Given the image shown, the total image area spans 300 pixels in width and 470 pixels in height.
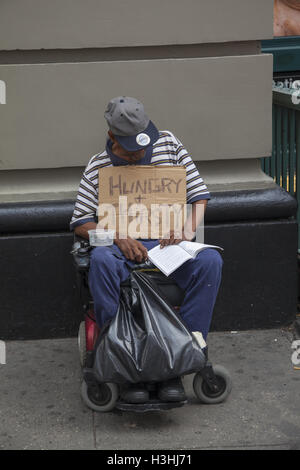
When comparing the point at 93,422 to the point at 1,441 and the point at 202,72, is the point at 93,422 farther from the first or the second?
the point at 202,72

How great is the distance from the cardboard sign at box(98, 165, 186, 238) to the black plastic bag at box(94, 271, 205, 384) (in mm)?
549

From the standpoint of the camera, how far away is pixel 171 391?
3.81m

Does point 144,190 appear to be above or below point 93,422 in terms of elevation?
above

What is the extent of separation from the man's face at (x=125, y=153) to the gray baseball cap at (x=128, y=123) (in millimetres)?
86

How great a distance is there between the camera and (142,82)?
15.9 feet

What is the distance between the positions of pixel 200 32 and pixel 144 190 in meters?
1.17

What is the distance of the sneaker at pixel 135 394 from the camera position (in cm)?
381

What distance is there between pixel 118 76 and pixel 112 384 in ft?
6.13

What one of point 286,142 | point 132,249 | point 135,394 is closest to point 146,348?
point 135,394

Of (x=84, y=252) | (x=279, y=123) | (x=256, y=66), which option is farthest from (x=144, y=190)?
(x=279, y=123)

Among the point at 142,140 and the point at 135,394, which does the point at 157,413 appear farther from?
the point at 142,140

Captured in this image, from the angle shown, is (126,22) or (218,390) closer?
(218,390)

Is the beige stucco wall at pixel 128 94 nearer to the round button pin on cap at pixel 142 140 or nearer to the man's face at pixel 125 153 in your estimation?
the man's face at pixel 125 153

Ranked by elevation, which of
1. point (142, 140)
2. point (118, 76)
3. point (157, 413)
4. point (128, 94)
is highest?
point (118, 76)
